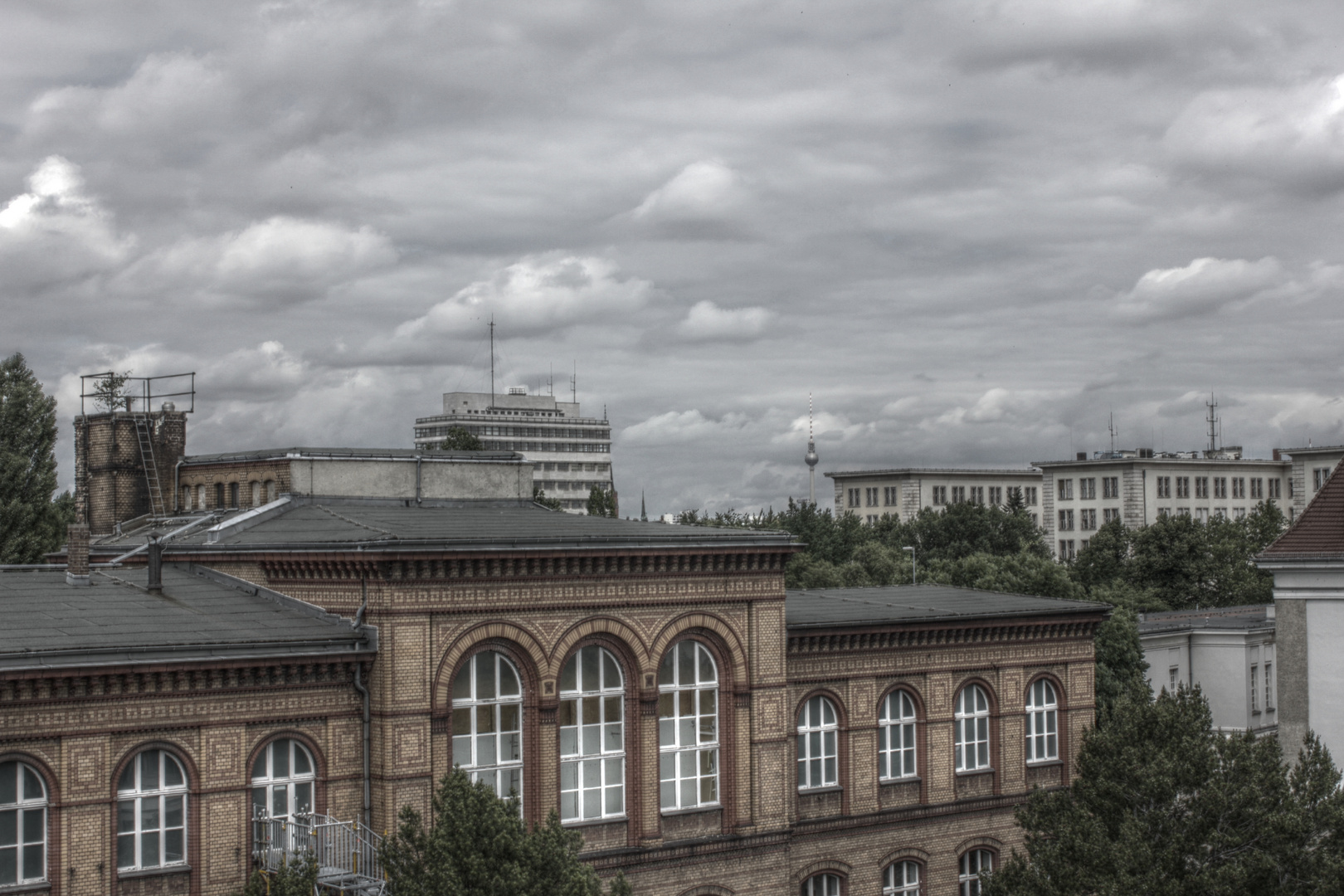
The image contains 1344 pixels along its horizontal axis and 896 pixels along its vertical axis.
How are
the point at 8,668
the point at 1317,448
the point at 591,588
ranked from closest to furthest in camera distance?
1. the point at 8,668
2. the point at 591,588
3. the point at 1317,448

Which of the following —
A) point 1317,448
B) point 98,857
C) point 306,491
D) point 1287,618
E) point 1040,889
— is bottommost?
point 1040,889

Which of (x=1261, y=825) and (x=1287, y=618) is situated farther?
(x=1287, y=618)

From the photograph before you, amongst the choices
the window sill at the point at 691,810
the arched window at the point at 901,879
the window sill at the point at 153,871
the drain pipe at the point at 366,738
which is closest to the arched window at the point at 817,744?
the arched window at the point at 901,879

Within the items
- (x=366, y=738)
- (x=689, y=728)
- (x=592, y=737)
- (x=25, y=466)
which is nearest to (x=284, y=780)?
(x=366, y=738)

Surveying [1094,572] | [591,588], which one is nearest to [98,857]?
[591,588]

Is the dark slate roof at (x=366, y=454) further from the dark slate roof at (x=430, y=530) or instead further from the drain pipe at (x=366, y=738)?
the drain pipe at (x=366, y=738)

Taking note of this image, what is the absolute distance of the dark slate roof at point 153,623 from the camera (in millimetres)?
25875

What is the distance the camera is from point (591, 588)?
31672 mm

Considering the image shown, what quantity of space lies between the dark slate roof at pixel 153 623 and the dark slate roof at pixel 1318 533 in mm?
27360

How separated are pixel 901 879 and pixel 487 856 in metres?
18.3

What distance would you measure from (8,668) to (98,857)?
3.92 m

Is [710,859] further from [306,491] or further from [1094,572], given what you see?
[1094,572]

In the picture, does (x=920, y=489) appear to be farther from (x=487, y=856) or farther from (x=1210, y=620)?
(x=487, y=856)

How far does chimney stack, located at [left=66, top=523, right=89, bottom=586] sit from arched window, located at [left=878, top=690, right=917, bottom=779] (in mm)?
20186
